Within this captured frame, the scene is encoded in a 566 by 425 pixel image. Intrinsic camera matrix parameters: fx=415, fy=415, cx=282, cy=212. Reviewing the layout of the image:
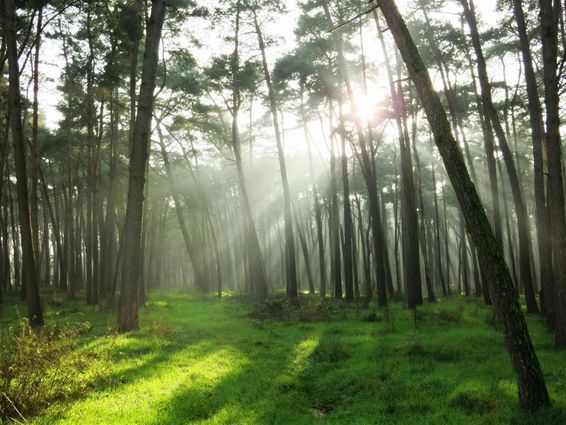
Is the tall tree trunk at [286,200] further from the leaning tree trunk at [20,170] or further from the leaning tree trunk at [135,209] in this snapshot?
the leaning tree trunk at [20,170]

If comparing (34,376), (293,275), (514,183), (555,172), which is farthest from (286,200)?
(34,376)

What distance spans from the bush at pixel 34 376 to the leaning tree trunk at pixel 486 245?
6413 mm

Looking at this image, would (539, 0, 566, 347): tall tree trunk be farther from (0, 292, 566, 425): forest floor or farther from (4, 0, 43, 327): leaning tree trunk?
(4, 0, 43, 327): leaning tree trunk

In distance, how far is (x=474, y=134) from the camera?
30562 millimetres

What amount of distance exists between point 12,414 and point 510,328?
670 centimetres

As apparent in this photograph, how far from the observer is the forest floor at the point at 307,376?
19.0 ft

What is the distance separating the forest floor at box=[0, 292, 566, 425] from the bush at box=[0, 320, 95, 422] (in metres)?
0.15

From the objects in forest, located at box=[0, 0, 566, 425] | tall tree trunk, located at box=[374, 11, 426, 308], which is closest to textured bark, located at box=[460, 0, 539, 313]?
forest, located at box=[0, 0, 566, 425]

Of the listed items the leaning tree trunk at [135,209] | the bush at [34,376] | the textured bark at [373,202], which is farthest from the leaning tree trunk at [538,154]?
the bush at [34,376]

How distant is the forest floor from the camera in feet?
19.0

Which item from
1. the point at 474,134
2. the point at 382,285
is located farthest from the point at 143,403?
the point at 474,134

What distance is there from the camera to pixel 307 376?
835 cm

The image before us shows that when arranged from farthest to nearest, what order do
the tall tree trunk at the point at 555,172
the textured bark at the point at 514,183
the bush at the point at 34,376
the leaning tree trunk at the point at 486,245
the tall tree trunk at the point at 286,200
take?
the tall tree trunk at the point at 286,200 → the textured bark at the point at 514,183 → the tall tree trunk at the point at 555,172 → the leaning tree trunk at the point at 486,245 → the bush at the point at 34,376

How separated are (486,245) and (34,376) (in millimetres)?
6707
